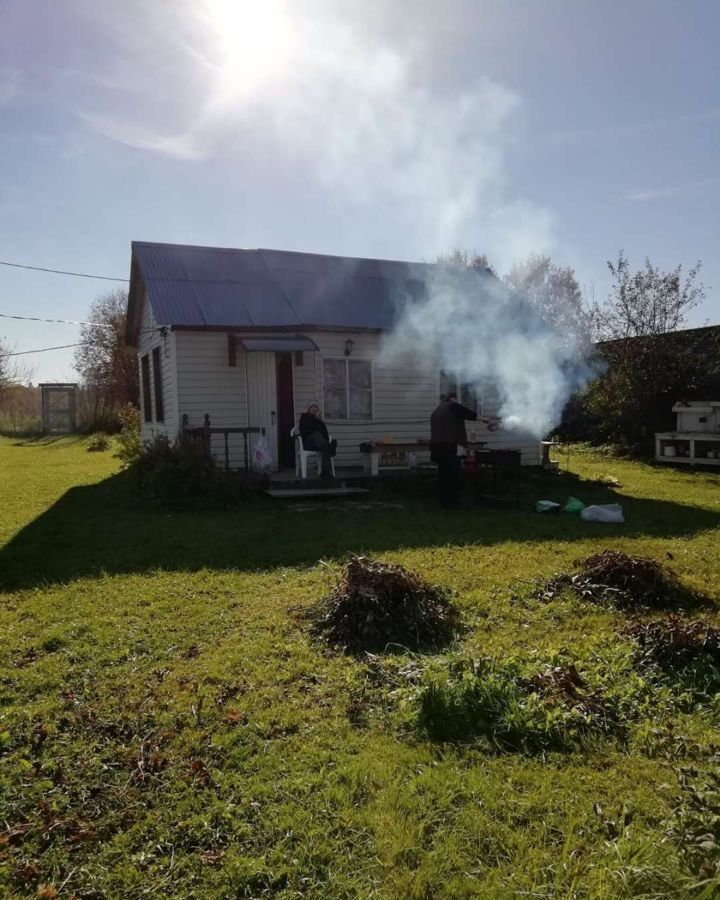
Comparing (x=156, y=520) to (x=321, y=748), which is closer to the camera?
(x=321, y=748)

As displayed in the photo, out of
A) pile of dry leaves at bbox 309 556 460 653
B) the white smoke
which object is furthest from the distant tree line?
pile of dry leaves at bbox 309 556 460 653

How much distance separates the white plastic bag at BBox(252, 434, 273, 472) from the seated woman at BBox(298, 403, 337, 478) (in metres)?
0.74

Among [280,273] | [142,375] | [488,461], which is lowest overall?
[488,461]

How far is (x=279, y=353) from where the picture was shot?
13.7 metres

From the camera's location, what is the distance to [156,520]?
10078mm

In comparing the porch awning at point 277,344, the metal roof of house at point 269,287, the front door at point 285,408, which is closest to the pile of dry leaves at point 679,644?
the porch awning at point 277,344

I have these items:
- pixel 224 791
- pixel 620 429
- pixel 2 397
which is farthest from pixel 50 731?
pixel 2 397

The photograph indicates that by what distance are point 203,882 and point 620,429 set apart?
20.6 meters

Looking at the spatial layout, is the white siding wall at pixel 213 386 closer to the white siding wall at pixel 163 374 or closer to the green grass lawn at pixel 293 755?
the white siding wall at pixel 163 374

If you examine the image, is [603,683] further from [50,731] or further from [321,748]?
[50,731]

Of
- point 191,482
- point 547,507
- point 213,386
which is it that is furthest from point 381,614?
point 213,386

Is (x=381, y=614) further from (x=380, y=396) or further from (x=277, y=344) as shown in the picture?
(x=380, y=396)

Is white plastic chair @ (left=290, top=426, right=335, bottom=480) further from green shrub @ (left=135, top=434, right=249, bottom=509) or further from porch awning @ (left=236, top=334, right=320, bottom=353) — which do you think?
porch awning @ (left=236, top=334, right=320, bottom=353)

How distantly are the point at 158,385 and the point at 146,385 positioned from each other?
205 centimetres
